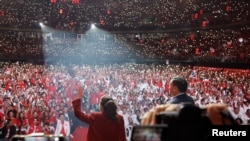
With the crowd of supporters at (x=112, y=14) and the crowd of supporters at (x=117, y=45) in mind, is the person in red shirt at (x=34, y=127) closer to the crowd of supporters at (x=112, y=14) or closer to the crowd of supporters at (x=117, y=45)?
the crowd of supporters at (x=117, y=45)

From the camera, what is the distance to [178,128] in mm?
2055

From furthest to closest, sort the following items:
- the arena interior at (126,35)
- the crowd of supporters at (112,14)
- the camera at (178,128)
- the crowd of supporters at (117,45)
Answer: the crowd of supporters at (112,14) → the crowd of supporters at (117,45) → the arena interior at (126,35) → the camera at (178,128)

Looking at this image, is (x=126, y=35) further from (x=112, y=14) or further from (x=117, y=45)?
(x=112, y=14)

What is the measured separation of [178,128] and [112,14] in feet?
138

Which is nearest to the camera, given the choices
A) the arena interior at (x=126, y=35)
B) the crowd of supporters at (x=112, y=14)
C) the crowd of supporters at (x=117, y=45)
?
the arena interior at (x=126, y=35)

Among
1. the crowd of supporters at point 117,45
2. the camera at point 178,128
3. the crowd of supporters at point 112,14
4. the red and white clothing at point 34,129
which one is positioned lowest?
the red and white clothing at point 34,129

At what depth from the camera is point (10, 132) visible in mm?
7988

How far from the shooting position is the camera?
2012 millimetres

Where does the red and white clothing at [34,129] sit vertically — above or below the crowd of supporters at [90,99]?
below

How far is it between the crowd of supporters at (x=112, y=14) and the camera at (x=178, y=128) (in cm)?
3196

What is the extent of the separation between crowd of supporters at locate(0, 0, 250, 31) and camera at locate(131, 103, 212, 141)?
32.0m

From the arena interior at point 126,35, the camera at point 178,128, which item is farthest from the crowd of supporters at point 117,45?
the camera at point 178,128

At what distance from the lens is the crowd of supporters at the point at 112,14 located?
35.8m

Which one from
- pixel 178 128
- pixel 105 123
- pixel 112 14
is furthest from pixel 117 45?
pixel 178 128
